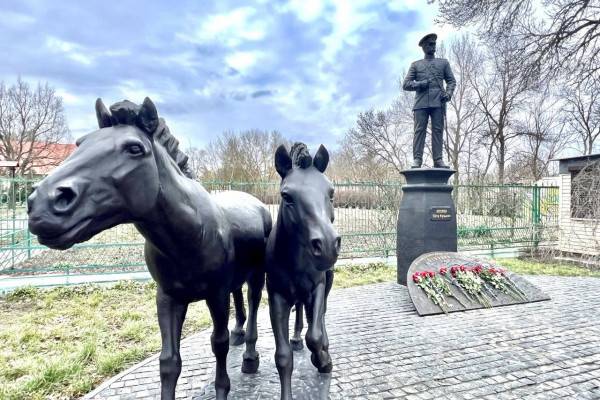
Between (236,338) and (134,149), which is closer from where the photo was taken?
(134,149)

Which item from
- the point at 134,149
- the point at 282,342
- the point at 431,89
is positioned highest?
the point at 431,89

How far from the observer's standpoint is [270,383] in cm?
291

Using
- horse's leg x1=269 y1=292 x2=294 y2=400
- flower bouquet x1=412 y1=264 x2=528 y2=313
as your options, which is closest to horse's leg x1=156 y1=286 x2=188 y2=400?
horse's leg x1=269 y1=292 x2=294 y2=400

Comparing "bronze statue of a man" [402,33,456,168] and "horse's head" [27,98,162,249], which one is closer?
"horse's head" [27,98,162,249]

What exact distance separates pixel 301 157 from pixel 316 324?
3.70ft

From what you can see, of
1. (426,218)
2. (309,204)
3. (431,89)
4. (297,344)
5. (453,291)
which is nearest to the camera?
(309,204)

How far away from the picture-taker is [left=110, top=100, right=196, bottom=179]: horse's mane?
1609mm

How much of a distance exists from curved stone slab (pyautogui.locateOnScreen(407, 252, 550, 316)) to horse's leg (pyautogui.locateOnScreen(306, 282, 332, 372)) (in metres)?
2.98

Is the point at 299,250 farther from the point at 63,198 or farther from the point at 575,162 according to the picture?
the point at 575,162

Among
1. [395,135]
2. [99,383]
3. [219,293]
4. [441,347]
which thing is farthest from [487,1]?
[395,135]

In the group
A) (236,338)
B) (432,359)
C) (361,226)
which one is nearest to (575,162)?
(361,226)

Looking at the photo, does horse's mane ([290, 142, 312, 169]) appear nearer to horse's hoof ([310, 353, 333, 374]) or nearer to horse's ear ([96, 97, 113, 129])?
horse's ear ([96, 97, 113, 129])

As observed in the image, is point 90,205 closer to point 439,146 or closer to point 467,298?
point 467,298

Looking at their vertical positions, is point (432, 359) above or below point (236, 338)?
below
